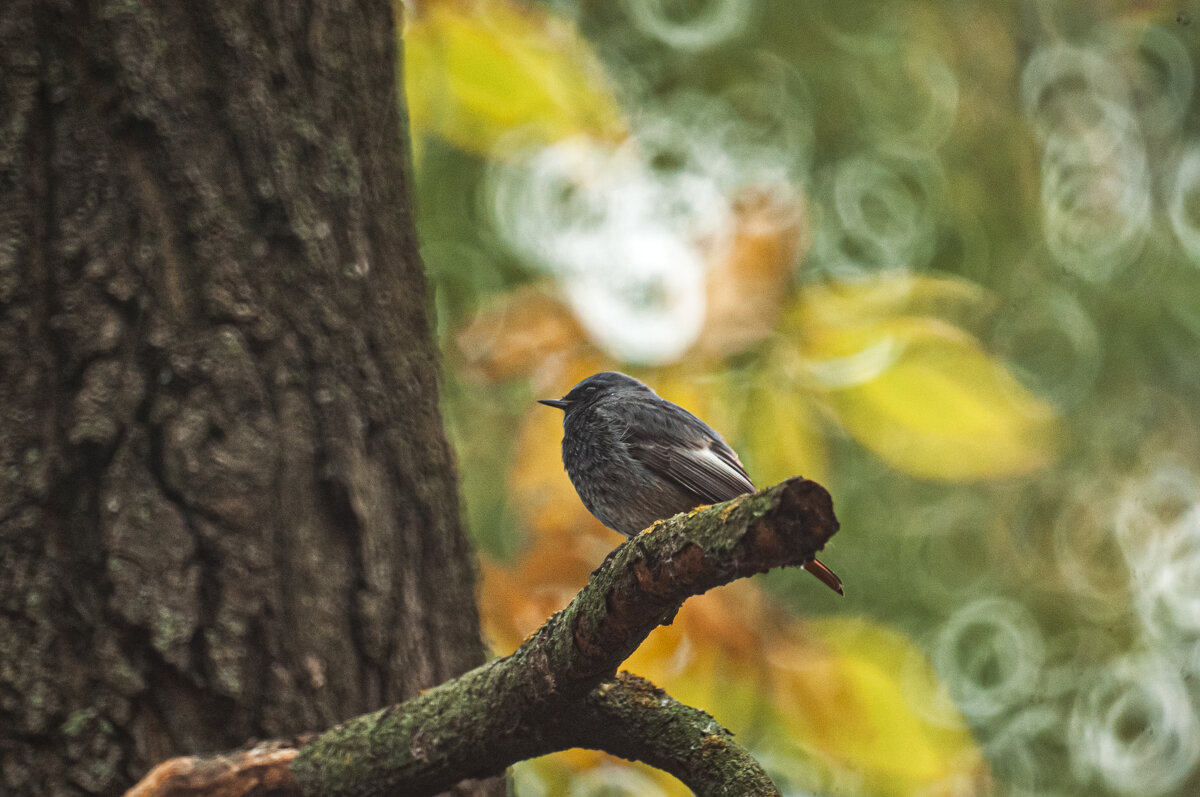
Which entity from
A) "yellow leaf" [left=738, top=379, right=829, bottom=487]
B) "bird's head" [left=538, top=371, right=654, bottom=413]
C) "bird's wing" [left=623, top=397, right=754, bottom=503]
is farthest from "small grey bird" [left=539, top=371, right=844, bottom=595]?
"yellow leaf" [left=738, top=379, right=829, bottom=487]

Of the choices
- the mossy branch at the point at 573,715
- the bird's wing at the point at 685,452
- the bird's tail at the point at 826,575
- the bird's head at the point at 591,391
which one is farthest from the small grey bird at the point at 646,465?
the mossy branch at the point at 573,715

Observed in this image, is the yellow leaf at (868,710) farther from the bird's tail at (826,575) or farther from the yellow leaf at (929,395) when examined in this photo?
the yellow leaf at (929,395)

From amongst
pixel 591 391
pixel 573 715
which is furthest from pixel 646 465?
pixel 573 715

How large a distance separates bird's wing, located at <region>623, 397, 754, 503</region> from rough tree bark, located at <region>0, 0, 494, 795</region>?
27.8 inches

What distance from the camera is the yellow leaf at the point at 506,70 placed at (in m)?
2.43

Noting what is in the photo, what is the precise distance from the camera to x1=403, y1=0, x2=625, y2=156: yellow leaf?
2.43 meters

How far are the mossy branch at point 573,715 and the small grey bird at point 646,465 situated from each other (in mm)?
1181

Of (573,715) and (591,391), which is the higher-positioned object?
(591,391)

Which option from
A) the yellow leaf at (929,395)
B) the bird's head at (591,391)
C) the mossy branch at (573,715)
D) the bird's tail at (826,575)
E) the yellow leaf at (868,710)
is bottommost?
the mossy branch at (573,715)

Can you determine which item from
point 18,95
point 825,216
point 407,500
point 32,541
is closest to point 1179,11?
point 825,216

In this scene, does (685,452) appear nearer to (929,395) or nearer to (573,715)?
(929,395)

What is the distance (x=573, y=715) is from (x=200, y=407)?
117cm

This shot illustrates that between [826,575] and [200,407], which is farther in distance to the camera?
[826,575]

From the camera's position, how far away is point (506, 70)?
2441 millimetres
